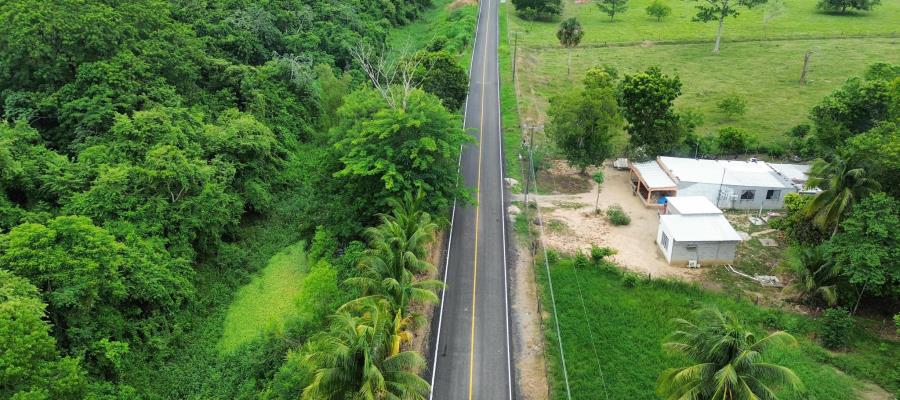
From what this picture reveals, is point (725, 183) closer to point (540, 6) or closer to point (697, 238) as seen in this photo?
point (697, 238)

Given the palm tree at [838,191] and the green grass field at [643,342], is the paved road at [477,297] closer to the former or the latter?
the green grass field at [643,342]

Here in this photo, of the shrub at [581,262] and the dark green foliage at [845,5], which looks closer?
the shrub at [581,262]

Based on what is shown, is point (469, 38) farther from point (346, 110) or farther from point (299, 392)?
point (299, 392)

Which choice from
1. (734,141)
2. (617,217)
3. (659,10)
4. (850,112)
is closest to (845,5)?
(659,10)

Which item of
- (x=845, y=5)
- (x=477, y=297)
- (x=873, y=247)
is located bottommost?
(x=477, y=297)

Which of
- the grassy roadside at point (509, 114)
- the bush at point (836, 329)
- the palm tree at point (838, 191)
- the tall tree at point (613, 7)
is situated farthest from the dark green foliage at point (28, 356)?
the tall tree at point (613, 7)

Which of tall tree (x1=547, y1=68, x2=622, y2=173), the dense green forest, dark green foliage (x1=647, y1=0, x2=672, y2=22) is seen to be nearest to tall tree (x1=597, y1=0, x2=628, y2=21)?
dark green foliage (x1=647, y1=0, x2=672, y2=22)

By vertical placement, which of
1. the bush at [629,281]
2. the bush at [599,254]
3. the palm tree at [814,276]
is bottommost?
the bush at [629,281]

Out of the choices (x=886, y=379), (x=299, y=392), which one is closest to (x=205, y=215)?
(x=299, y=392)
